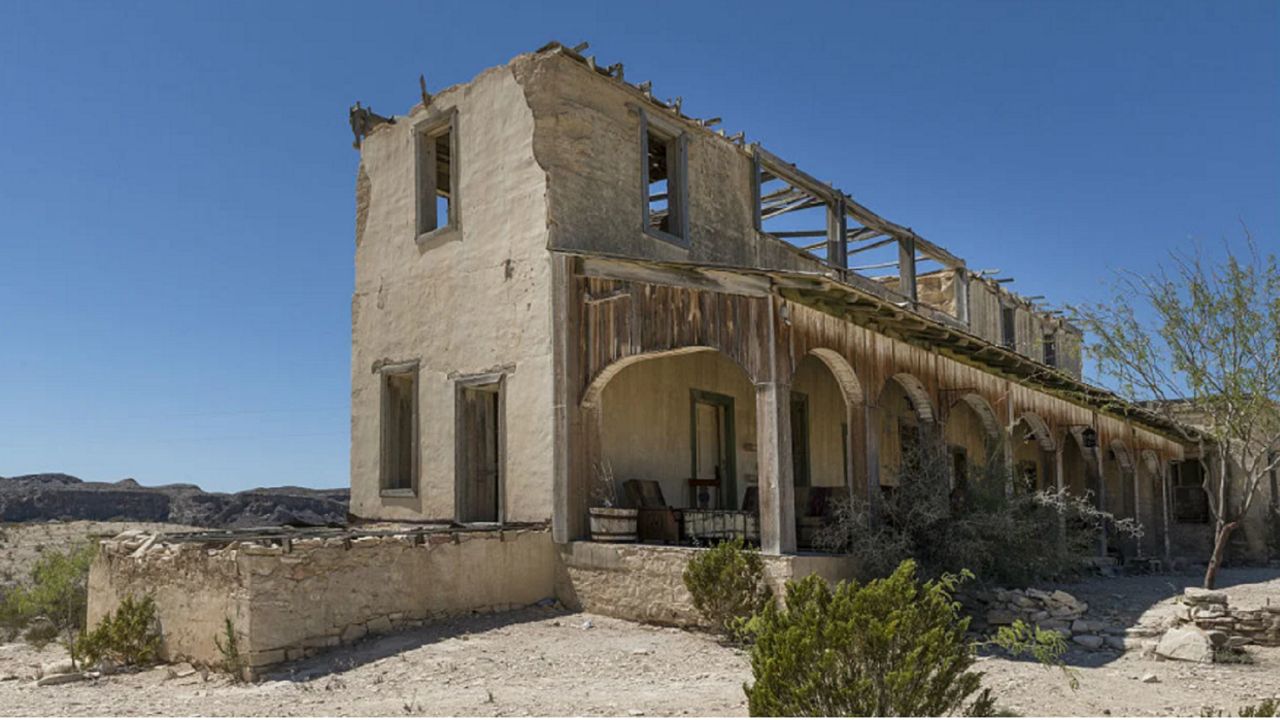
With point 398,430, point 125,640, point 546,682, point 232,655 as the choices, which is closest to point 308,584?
point 232,655

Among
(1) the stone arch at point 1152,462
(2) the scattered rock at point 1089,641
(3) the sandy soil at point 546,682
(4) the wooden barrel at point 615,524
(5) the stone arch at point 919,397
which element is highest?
(5) the stone arch at point 919,397

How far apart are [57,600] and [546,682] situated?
6.99m

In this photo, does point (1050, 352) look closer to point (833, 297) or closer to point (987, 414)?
point (987, 414)

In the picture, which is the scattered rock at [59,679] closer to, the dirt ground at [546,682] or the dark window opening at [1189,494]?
the dirt ground at [546,682]

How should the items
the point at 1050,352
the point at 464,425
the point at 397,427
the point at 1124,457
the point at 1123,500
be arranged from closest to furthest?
1. the point at 464,425
2. the point at 397,427
3. the point at 1124,457
4. the point at 1123,500
5. the point at 1050,352

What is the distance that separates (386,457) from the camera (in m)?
13.8

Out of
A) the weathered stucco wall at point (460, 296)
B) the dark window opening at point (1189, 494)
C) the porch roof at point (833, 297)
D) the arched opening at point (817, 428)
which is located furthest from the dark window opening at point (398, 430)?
the dark window opening at point (1189, 494)

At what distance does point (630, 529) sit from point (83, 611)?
670 cm

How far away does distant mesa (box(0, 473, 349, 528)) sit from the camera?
2802 cm

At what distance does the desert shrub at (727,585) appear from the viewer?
948 cm

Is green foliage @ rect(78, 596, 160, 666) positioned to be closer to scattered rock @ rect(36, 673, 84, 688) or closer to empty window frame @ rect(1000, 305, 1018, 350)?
scattered rock @ rect(36, 673, 84, 688)

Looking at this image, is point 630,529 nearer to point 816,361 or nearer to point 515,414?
point 515,414

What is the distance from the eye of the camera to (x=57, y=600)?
11484mm

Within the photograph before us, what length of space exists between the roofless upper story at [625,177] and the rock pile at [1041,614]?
3.50m
